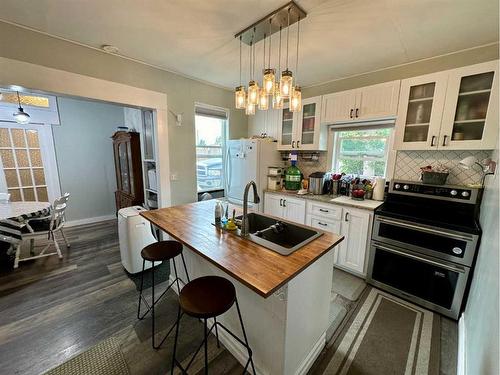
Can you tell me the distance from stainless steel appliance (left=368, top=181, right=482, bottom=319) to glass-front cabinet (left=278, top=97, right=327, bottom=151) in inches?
45.8

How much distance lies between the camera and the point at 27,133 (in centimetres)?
360

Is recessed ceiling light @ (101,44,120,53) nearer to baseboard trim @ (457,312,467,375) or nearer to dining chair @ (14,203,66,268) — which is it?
dining chair @ (14,203,66,268)

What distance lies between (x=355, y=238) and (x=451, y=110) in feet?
5.29

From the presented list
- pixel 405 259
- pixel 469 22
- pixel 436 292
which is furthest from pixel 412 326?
pixel 469 22

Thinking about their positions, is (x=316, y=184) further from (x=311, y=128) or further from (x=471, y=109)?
(x=471, y=109)

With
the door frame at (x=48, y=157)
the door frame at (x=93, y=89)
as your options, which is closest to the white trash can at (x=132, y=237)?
the door frame at (x=93, y=89)

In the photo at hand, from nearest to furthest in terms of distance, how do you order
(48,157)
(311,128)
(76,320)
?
(76,320) → (311,128) → (48,157)

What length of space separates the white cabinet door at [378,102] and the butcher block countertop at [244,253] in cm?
182

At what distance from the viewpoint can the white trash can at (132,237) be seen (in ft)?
7.91

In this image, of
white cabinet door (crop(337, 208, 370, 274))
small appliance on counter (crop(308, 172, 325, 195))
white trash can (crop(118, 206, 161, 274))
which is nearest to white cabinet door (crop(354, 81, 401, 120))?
small appliance on counter (crop(308, 172, 325, 195))

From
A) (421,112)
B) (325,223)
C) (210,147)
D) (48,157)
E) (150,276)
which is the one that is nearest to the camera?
(421,112)

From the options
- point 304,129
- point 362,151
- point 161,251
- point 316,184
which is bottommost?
point 161,251

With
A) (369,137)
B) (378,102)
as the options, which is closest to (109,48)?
(378,102)

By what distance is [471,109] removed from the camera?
6.39 ft
